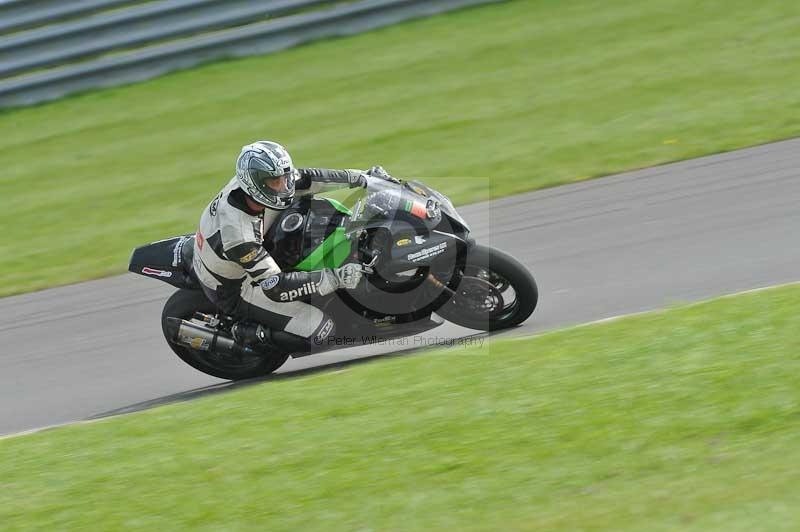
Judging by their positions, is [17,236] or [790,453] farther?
[17,236]

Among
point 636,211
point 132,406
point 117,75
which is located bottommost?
point 132,406

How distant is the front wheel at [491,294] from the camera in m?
6.66

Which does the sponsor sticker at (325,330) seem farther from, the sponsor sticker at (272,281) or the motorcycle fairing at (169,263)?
the motorcycle fairing at (169,263)

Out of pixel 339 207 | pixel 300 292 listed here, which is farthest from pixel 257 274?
pixel 339 207

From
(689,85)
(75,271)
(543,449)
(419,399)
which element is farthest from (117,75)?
(543,449)

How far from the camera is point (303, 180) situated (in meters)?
7.15

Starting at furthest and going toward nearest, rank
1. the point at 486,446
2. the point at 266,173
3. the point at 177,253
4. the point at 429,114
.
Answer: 1. the point at 429,114
2. the point at 177,253
3. the point at 266,173
4. the point at 486,446

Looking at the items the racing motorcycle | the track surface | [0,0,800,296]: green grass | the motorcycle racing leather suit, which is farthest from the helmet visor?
[0,0,800,296]: green grass

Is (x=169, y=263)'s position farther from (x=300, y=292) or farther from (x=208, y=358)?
(x=300, y=292)

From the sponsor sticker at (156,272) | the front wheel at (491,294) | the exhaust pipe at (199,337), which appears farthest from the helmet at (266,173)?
the front wheel at (491,294)

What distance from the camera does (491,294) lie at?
22.6 feet

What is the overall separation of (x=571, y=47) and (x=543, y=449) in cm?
977

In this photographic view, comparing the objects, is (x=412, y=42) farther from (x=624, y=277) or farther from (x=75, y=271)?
(x=624, y=277)

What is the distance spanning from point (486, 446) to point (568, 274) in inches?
126
